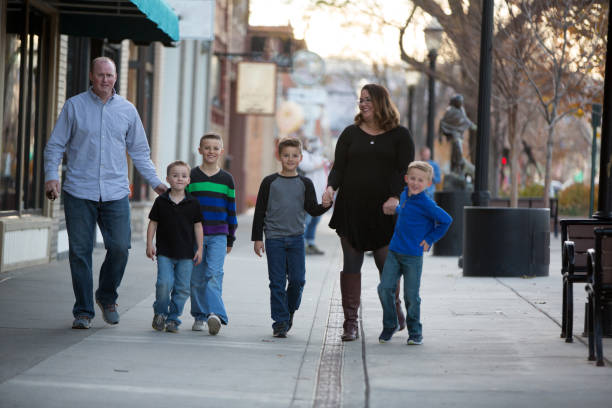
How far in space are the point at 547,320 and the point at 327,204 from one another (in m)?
2.45

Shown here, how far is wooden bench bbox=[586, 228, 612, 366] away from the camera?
6.69 metres

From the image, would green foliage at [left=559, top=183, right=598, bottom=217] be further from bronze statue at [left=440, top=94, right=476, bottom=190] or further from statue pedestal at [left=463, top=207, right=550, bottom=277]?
statue pedestal at [left=463, top=207, right=550, bottom=277]

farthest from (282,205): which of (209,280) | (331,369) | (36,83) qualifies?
(36,83)

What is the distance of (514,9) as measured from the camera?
19.1m

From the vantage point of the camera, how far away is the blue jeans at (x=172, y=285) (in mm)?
7734

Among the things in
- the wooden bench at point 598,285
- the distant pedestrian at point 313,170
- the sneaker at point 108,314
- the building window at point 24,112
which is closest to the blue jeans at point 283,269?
the sneaker at point 108,314

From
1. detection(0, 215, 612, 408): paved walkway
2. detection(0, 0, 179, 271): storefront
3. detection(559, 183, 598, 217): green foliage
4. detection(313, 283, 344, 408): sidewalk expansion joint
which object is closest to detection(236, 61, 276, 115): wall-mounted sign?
detection(559, 183, 598, 217): green foliage

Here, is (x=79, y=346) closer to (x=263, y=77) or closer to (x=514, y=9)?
(x=514, y=9)

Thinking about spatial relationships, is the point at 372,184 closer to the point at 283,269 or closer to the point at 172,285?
the point at 283,269

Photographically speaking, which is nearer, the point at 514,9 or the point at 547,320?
the point at 547,320

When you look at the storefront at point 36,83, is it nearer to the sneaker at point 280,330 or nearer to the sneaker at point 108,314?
the sneaker at point 108,314

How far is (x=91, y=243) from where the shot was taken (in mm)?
7910

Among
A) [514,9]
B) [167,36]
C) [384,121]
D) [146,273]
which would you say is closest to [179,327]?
[384,121]

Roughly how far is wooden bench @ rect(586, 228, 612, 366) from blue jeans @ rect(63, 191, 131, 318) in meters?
3.35
